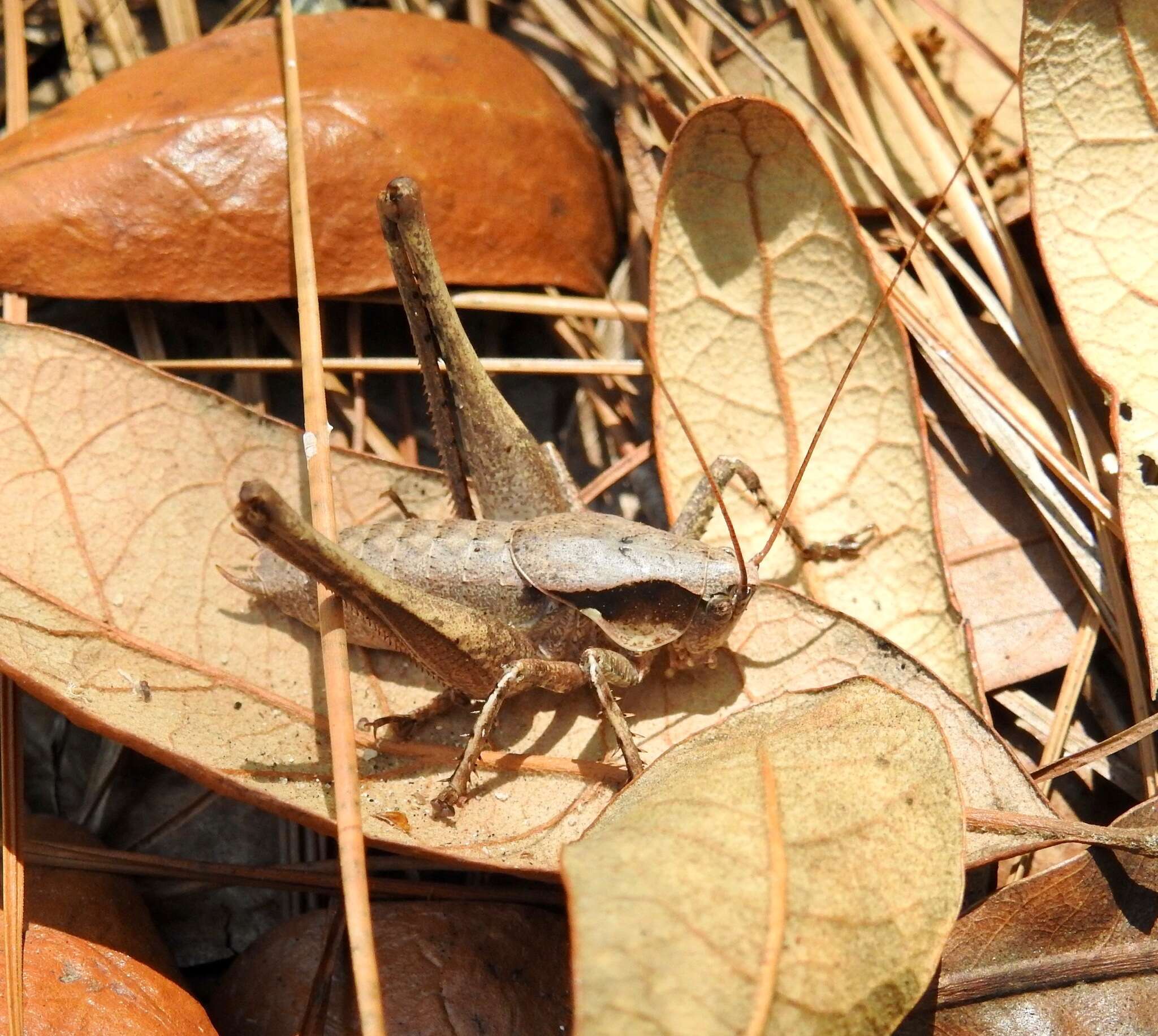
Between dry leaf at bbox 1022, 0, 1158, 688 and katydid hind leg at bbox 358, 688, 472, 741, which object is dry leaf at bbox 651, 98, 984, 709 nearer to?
dry leaf at bbox 1022, 0, 1158, 688

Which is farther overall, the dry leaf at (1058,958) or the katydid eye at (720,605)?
the katydid eye at (720,605)

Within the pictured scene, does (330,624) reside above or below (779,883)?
above

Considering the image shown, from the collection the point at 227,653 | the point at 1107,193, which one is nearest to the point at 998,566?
the point at 1107,193

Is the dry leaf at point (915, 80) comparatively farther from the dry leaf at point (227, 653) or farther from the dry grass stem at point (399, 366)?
the dry leaf at point (227, 653)

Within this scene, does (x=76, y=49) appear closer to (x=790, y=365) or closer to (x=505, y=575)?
(x=505, y=575)

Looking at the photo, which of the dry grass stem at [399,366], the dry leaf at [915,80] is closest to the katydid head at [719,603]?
the dry grass stem at [399,366]

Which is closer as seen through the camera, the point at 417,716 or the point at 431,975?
the point at 431,975
